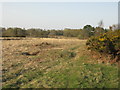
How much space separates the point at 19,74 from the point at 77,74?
2925mm

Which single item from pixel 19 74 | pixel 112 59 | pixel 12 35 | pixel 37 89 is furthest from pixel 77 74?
pixel 12 35

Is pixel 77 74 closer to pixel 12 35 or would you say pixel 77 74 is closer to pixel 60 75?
pixel 60 75

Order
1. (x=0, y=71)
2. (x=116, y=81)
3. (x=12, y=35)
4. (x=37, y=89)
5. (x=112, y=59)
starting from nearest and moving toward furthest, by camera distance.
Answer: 1. (x=37, y=89)
2. (x=116, y=81)
3. (x=0, y=71)
4. (x=112, y=59)
5. (x=12, y=35)

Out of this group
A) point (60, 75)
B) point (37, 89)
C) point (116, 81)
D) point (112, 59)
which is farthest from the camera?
point (112, 59)

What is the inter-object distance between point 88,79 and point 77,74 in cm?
77

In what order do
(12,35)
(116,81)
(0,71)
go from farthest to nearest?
1. (12,35)
2. (0,71)
3. (116,81)

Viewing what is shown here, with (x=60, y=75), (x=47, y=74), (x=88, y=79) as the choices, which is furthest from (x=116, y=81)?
(x=47, y=74)

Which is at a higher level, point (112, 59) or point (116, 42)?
point (116, 42)

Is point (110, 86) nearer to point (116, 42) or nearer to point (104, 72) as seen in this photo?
point (104, 72)

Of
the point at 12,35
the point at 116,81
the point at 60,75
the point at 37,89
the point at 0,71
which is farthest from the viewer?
the point at 12,35

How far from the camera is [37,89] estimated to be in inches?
254

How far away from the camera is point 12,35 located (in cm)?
5088

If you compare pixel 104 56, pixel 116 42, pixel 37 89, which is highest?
pixel 116 42

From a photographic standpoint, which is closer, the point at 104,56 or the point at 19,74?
the point at 19,74
